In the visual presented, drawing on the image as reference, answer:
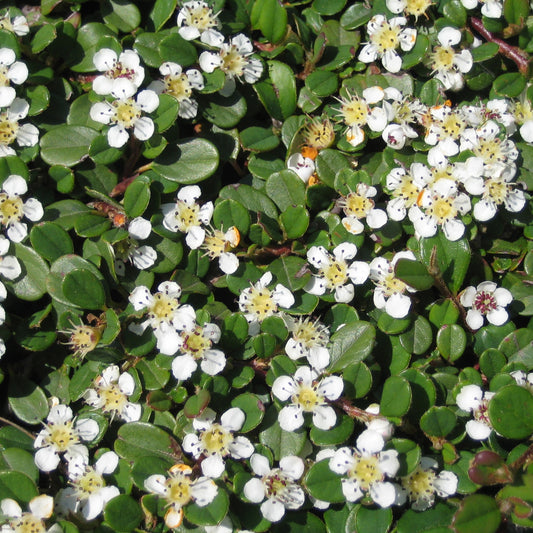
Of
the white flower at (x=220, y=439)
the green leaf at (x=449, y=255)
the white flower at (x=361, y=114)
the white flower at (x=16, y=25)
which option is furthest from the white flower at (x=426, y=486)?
the white flower at (x=16, y=25)

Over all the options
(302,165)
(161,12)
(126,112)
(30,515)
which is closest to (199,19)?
(161,12)

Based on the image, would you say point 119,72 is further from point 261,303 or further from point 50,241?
point 261,303

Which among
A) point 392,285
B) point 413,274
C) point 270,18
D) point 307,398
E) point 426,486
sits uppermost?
point 270,18

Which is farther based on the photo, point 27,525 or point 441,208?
point 441,208

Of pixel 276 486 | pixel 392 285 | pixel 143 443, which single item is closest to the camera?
pixel 276 486

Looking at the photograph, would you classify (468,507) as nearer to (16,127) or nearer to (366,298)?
(366,298)

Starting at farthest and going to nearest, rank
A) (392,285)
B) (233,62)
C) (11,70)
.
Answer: (233,62), (11,70), (392,285)

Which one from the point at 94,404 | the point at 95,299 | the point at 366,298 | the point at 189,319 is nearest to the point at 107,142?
the point at 95,299
